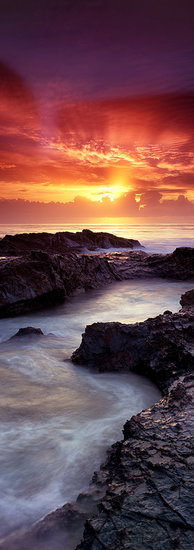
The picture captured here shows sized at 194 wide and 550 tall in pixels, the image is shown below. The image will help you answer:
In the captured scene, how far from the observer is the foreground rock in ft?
28.9

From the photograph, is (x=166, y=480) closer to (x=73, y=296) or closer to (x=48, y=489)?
(x=48, y=489)

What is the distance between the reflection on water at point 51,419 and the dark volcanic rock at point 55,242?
45.1ft

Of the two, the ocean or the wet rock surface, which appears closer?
the ocean

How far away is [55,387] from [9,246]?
57.4ft

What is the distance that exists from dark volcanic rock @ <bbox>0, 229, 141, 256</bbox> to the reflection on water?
13.8m

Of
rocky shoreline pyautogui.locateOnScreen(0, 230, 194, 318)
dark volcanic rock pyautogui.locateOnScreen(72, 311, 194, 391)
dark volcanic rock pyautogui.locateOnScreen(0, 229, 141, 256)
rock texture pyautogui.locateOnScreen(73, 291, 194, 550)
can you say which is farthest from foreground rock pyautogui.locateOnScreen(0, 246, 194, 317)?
dark volcanic rock pyautogui.locateOnScreen(0, 229, 141, 256)

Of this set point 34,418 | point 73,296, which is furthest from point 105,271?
point 34,418

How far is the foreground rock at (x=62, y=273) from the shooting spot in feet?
28.9

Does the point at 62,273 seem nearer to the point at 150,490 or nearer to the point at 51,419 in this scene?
the point at 51,419

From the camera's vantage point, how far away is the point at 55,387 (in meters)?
4.59

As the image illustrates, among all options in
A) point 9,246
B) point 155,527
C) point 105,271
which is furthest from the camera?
point 9,246

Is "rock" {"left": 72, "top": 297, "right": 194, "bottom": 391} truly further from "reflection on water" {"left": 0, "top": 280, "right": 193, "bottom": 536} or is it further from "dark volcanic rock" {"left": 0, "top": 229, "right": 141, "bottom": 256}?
"dark volcanic rock" {"left": 0, "top": 229, "right": 141, "bottom": 256}

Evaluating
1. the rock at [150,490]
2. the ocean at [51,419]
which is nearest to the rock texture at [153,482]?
the rock at [150,490]

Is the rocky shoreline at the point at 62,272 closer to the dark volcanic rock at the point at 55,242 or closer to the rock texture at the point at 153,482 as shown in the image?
the dark volcanic rock at the point at 55,242
